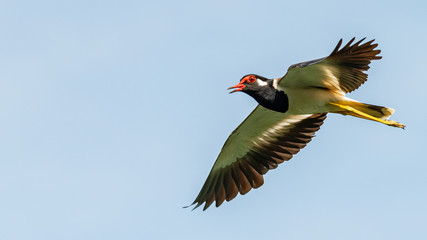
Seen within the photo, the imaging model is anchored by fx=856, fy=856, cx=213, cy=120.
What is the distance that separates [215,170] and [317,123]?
233 centimetres

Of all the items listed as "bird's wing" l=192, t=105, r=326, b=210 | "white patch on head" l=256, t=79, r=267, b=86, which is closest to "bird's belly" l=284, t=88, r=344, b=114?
"white patch on head" l=256, t=79, r=267, b=86

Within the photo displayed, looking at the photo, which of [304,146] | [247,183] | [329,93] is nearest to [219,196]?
[247,183]

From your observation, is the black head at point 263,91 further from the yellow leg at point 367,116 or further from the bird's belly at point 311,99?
the yellow leg at point 367,116

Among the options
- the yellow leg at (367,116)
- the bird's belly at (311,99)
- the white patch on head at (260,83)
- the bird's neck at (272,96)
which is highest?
the white patch on head at (260,83)

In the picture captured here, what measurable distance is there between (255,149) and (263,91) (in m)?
1.99

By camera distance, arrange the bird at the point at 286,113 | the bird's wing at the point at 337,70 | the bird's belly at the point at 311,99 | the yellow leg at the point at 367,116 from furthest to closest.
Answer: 1. the bird's belly at the point at 311,99
2. the yellow leg at the point at 367,116
3. the bird at the point at 286,113
4. the bird's wing at the point at 337,70

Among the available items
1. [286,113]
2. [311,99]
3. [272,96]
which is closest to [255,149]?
[286,113]

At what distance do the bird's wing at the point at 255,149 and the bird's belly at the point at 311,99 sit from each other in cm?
110

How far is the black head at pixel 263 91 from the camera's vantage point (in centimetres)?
1599

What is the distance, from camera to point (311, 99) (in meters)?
16.1

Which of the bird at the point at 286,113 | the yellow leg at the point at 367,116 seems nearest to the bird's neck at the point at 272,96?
the bird at the point at 286,113

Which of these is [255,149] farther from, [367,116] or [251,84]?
[367,116]

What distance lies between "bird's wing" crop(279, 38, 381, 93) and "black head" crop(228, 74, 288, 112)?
0.21 meters

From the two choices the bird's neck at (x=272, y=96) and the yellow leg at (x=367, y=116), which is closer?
the yellow leg at (x=367, y=116)
